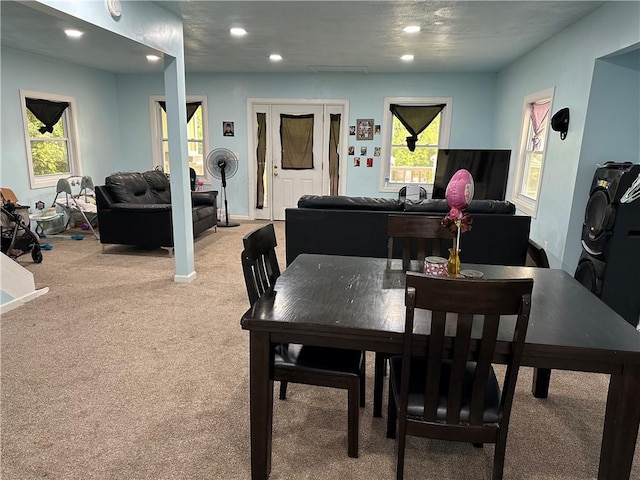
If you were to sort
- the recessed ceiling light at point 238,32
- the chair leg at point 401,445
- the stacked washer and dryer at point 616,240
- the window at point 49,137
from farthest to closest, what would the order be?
the window at point 49,137 < the recessed ceiling light at point 238,32 < the stacked washer and dryer at point 616,240 < the chair leg at point 401,445

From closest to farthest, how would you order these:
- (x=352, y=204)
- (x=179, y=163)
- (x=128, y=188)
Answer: (x=352, y=204) → (x=179, y=163) → (x=128, y=188)

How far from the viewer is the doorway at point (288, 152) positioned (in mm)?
6816

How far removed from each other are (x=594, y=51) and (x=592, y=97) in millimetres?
363

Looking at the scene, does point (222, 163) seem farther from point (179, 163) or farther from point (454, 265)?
point (454, 265)

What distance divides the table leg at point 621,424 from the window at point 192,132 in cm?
665

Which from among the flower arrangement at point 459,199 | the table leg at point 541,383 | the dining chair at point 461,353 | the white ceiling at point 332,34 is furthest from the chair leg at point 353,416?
the white ceiling at point 332,34

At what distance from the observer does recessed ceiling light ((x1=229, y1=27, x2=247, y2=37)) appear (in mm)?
4086

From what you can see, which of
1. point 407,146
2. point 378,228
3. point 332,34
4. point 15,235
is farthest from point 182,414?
point 407,146

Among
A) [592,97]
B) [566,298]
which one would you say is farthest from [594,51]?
[566,298]

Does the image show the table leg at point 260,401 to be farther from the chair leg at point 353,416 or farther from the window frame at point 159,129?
the window frame at point 159,129

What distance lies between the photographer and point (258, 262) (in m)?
1.98

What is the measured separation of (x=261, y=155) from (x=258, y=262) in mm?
5341

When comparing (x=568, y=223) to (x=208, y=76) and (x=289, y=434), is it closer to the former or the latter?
(x=289, y=434)

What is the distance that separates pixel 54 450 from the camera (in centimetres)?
183
